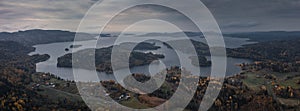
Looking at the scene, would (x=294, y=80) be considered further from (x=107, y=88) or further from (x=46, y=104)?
(x=46, y=104)

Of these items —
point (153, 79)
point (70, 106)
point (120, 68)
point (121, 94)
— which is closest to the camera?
point (70, 106)

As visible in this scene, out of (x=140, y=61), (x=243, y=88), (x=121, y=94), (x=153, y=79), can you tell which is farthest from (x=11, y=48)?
(x=243, y=88)

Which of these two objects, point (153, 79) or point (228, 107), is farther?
point (153, 79)

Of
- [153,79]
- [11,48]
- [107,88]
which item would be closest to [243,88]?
[153,79]

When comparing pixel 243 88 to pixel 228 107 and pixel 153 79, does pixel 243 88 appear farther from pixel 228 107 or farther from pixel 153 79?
pixel 153 79

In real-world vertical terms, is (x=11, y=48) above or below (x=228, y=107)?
above

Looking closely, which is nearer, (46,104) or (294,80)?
(46,104)

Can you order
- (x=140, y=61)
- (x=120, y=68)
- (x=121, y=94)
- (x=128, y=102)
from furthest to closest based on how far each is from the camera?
(x=140, y=61) → (x=120, y=68) → (x=121, y=94) → (x=128, y=102)

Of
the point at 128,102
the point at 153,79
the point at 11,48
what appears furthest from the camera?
the point at 11,48

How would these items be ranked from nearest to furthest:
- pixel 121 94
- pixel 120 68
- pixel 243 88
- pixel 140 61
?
1. pixel 121 94
2. pixel 243 88
3. pixel 120 68
4. pixel 140 61
